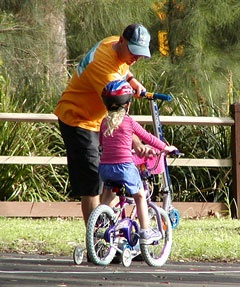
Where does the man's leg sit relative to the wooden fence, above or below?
above

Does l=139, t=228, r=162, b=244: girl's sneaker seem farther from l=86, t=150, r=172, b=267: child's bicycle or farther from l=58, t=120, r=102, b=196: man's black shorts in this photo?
l=58, t=120, r=102, b=196: man's black shorts

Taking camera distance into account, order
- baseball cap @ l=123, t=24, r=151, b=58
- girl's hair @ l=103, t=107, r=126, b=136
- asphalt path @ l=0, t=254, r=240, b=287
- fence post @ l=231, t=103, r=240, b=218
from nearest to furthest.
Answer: asphalt path @ l=0, t=254, r=240, b=287 → girl's hair @ l=103, t=107, r=126, b=136 → baseball cap @ l=123, t=24, r=151, b=58 → fence post @ l=231, t=103, r=240, b=218

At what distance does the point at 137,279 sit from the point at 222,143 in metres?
6.12

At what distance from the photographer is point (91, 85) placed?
26.0 feet

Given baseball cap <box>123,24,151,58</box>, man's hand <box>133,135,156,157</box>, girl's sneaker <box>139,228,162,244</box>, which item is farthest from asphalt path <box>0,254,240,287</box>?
baseball cap <box>123,24,151,58</box>

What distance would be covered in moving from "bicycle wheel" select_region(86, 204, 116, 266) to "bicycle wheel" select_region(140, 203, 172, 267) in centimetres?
38

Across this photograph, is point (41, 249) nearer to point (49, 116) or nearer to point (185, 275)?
point (185, 275)

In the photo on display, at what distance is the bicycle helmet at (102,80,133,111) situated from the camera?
24.7 feet

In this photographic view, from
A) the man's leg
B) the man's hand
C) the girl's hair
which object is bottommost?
the man's leg

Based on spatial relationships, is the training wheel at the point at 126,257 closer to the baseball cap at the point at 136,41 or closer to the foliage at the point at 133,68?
the baseball cap at the point at 136,41

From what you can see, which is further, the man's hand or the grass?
the grass

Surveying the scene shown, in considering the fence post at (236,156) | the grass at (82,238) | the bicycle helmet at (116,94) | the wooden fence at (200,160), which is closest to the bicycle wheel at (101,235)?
the bicycle helmet at (116,94)

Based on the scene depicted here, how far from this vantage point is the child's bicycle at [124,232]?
24.4 feet

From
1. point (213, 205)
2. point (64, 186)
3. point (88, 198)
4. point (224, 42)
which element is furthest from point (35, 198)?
point (224, 42)
